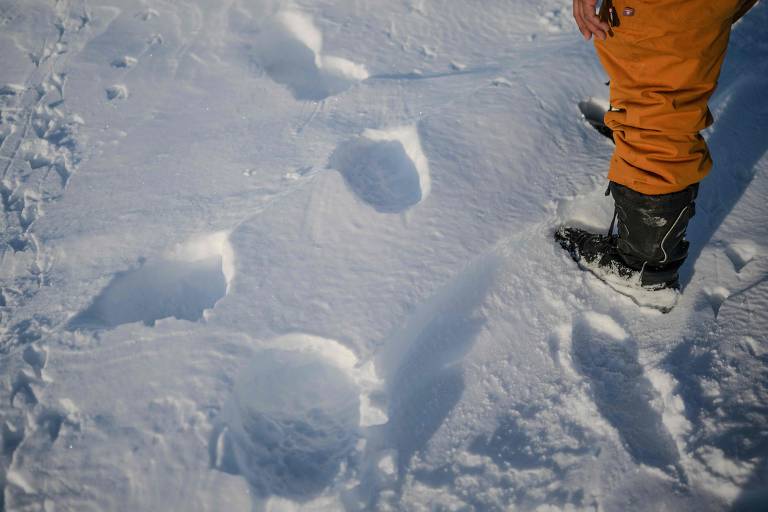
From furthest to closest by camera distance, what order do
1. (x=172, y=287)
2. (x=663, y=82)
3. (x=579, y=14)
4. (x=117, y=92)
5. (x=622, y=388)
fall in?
(x=117, y=92)
(x=172, y=287)
(x=622, y=388)
(x=579, y=14)
(x=663, y=82)

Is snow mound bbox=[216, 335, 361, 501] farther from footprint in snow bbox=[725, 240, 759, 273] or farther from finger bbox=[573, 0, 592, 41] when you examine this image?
footprint in snow bbox=[725, 240, 759, 273]

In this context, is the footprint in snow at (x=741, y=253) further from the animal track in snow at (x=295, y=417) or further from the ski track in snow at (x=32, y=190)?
the ski track in snow at (x=32, y=190)

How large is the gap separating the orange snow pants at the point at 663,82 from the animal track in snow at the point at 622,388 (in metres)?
0.50

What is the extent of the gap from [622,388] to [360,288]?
2.98 feet

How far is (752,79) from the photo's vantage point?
2.02 m

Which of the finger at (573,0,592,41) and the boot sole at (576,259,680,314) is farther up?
the finger at (573,0,592,41)

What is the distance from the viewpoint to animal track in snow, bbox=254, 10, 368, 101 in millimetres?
2217

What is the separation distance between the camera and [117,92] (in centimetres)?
223

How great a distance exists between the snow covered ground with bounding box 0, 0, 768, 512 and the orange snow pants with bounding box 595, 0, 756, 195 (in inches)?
18.5

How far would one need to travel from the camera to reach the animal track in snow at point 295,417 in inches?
53.5

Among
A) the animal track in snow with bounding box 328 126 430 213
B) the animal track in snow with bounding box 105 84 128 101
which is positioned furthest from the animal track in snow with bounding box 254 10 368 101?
the animal track in snow with bounding box 105 84 128 101

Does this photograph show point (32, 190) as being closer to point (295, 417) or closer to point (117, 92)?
point (117, 92)

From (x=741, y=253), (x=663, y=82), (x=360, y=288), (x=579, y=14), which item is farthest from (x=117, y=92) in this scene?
(x=741, y=253)

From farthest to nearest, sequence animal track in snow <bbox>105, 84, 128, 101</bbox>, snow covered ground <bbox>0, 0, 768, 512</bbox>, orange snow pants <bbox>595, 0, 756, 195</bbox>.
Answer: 1. animal track in snow <bbox>105, 84, 128, 101</bbox>
2. snow covered ground <bbox>0, 0, 768, 512</bbox>
3. orange snow pants <bbox>595, 0, 756, 195</bbox>
